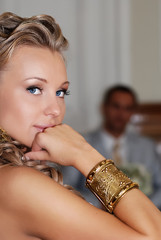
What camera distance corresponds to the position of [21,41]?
3.63 ft

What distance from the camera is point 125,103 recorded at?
3.89 m

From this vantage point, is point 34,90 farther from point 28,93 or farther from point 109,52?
point 109,52

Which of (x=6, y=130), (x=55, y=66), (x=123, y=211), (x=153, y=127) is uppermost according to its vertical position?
(x=55, y=66)

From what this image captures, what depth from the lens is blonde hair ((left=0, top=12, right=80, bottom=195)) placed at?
1091 mm

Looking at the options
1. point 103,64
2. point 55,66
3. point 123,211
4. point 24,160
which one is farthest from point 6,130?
point 103,64

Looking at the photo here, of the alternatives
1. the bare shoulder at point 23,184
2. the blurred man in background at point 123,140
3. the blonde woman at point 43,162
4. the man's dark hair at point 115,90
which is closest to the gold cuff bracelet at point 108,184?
the blonde woman at point 43,162

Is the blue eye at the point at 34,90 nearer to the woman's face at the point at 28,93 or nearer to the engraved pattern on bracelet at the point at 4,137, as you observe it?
the woman's face at the point at 28,93

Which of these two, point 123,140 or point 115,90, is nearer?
point 123,140

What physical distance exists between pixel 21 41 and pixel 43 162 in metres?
0.35

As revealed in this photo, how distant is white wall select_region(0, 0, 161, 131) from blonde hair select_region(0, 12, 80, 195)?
1591mm

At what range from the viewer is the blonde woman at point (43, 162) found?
94 centimetres

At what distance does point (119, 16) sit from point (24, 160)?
10.1 ft

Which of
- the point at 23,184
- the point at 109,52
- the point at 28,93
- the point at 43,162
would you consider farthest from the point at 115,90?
the point at 23,184

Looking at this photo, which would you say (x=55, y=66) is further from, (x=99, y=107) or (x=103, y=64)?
(x=99, y=107)
